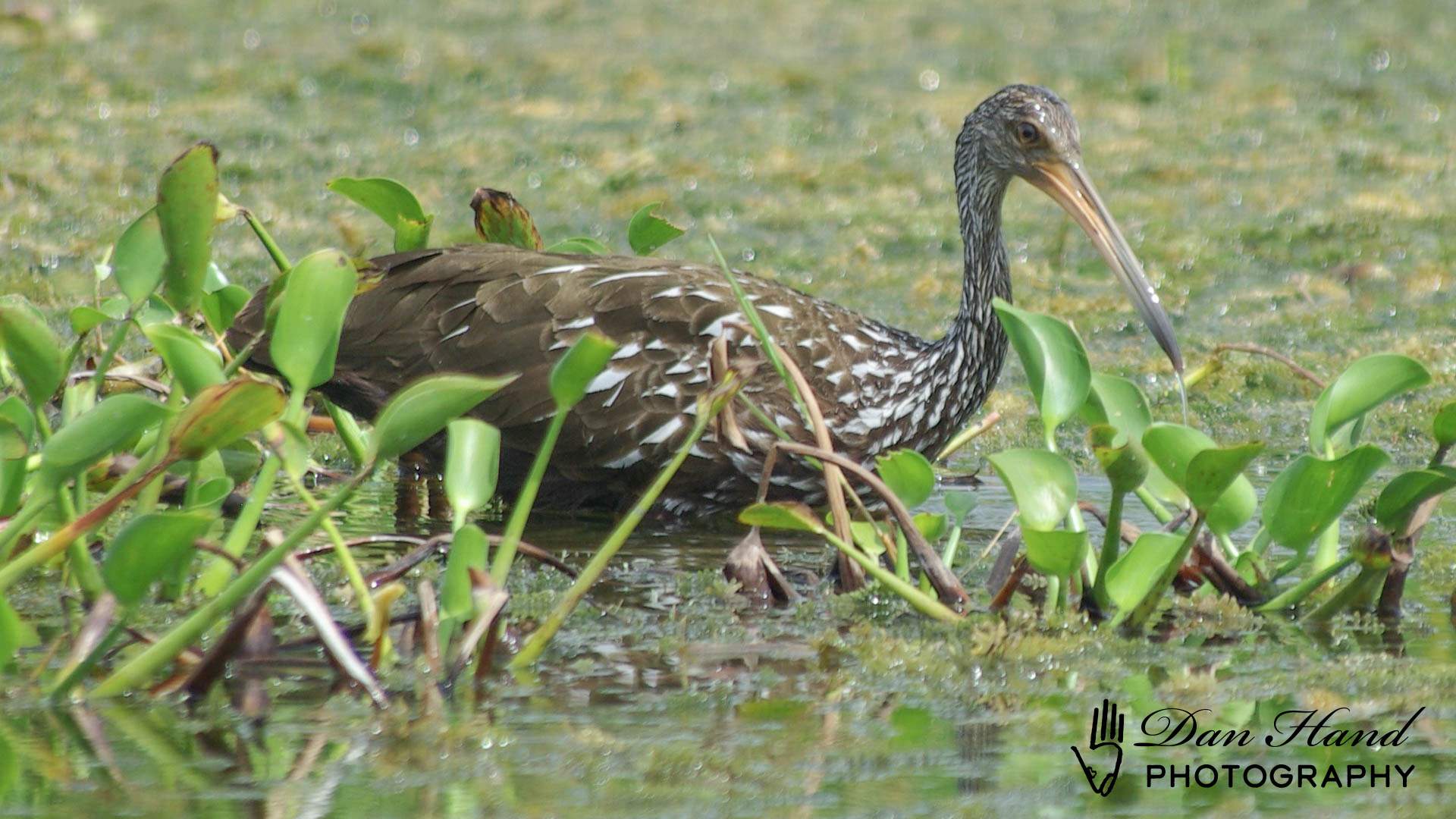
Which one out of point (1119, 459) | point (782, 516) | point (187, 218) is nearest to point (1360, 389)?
point (1119, 459)

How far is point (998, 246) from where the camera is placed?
21.5ft

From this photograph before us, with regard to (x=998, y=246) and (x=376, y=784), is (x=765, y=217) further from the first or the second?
(x=376, y=784)

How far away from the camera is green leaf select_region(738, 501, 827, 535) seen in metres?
4.64

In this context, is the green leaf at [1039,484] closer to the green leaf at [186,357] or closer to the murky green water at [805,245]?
the murky green water at [805,245]

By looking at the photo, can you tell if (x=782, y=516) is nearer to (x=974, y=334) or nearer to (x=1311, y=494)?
(x=1311, y=494)

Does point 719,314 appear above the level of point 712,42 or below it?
below

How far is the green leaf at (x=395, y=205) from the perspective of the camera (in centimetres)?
591

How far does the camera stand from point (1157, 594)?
4.72 metres

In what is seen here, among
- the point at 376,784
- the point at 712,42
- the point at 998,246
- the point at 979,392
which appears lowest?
the point at 376,784

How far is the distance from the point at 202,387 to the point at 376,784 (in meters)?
1.00

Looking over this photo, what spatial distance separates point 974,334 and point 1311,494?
168 centimetres

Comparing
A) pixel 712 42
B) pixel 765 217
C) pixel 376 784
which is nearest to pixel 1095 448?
pixel 376 784

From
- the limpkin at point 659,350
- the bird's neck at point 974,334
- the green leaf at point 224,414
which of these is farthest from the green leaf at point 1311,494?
the green leaf at point 224,414

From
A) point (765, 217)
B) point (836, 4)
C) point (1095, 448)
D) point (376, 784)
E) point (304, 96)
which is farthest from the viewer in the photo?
point (836, 4)
